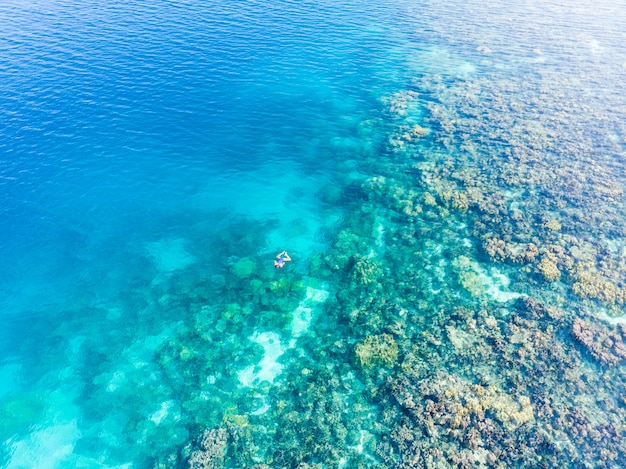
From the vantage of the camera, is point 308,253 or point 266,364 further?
point 308,253

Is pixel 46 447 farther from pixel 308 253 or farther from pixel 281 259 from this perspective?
pixel 308 253

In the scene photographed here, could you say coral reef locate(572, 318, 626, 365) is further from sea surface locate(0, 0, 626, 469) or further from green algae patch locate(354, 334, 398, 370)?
green algae patch locate(354, 334, 398, 370)

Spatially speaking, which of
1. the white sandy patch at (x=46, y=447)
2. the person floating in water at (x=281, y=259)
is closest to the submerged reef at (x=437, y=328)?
the person floating in water at (x=281, y=259)

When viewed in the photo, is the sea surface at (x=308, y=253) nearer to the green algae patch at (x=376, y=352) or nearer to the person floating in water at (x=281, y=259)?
the green algae patch at (x=376, y=352)

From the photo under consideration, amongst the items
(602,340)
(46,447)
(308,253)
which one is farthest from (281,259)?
(602,340)

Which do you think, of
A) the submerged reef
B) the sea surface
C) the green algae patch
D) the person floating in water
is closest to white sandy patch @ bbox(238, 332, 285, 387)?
the submerged reef

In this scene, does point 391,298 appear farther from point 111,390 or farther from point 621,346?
point 111,390
